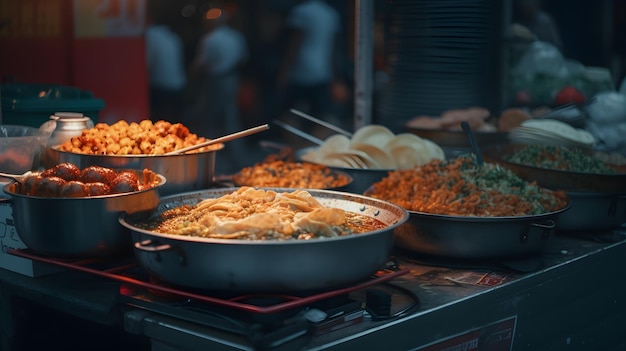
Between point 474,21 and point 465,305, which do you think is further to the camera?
point 474,21

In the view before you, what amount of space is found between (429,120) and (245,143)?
500 cm

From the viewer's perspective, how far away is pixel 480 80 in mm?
4594

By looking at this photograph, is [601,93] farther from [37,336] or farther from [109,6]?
[37,336]

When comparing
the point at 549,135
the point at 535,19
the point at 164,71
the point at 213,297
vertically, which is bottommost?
the point at 213,297

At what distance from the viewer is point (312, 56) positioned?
8109mm

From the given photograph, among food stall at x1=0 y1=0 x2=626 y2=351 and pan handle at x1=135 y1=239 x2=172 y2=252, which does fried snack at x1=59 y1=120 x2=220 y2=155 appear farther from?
pan handle at x1=135 y1=239 x2=172 y2=252

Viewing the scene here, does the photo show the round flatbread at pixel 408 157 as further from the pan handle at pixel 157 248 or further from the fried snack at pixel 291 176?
the pan handle at pixel 157 248

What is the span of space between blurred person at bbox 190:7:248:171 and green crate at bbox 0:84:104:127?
4.80 m

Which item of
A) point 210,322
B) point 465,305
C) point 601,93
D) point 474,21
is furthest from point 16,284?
point 601,93

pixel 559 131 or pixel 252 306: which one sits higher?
pixel 559 131

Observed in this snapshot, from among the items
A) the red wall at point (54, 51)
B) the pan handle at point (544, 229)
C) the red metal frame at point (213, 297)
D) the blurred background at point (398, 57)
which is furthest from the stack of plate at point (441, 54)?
the red metal frame at point (213, 297)

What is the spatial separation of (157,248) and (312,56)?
6.48 meters

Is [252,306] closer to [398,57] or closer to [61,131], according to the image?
[61,131]

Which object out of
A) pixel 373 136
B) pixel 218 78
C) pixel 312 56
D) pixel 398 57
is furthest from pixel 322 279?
pixel 218 78
